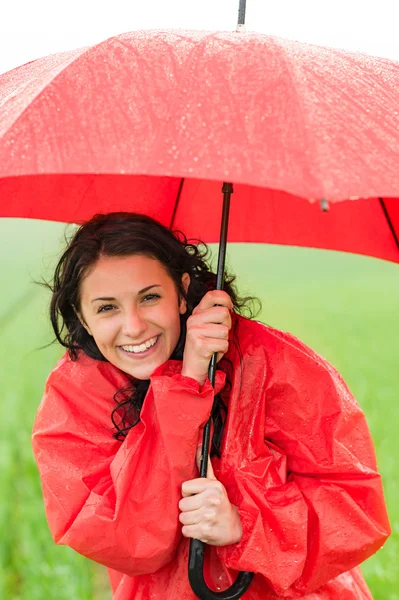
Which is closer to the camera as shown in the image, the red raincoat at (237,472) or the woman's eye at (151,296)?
the red raincoat at (237,472)

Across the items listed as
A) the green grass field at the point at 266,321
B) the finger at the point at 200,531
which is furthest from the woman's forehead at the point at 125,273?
the green grass field at the point at 266,321

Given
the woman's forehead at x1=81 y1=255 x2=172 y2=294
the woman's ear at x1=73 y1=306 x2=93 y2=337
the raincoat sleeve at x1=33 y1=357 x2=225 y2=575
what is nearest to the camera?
the raincoat sleeve at x1=33 y1=357 x2=225 y2=575

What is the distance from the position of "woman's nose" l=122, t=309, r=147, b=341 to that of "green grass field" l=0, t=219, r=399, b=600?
858mm

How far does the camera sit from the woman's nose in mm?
2238

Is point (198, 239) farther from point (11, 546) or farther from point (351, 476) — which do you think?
point (11, 546)

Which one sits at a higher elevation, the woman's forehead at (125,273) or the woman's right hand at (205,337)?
the woman's forehead at (125,273)

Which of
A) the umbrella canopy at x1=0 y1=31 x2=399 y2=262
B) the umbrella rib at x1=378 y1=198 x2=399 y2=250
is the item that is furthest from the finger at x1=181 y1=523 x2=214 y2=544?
the umbrella rib at x1=378 y1=198 x2=399 y2=250

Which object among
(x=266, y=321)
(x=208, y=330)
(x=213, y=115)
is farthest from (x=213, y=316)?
(x=266, y=321)

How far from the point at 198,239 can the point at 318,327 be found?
7958 millimetres

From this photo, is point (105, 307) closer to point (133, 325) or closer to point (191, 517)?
point (133, 325)

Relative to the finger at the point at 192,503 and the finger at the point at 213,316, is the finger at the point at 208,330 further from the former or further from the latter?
the finger at the point at 192,503

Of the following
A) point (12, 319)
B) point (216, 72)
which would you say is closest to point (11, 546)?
point (216, 72)

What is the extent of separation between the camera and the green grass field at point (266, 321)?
4.59 m

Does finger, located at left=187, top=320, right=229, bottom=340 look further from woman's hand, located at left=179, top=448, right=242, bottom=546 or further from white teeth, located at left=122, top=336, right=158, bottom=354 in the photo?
woman's hand, located at left=179, top=448, right=242, bottom=546
